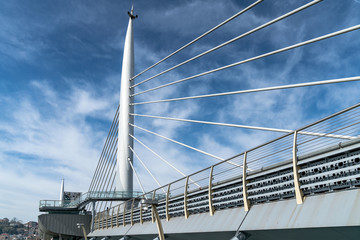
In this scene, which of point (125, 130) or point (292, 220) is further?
point (125, 130)

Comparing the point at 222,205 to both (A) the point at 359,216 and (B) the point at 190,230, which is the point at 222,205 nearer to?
(B) the point at 190,230

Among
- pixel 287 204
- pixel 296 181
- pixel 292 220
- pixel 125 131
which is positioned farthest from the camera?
pixel 125 131

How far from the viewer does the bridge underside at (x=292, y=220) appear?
7141mm

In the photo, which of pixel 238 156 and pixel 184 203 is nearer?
pixel 238 156

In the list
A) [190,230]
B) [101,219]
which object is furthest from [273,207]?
[101,219]

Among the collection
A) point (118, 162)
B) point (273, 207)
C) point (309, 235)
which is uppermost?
point (118, 162)

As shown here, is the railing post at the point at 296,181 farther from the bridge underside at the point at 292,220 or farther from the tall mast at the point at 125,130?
the tall mast at the point at 125,130

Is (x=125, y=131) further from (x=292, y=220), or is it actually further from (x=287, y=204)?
(x=292, y=220)

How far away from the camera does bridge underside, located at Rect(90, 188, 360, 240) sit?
23.4ft

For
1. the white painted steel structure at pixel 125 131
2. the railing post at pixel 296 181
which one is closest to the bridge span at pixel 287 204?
the railing post at pixel 296 181

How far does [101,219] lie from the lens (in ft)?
103

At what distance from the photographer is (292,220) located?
8320 millimetres

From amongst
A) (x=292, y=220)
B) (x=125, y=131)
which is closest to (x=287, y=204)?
(x=292, y=220)

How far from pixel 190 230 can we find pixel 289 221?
559cm
